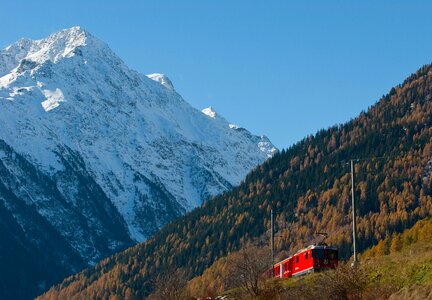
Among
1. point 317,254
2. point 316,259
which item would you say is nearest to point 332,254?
point 317,254

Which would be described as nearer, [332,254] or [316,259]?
[316,259]

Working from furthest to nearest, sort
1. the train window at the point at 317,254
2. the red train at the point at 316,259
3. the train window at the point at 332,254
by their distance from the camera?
the train window at the point at 332,254, the train window at the point at 317,254, the red train at the point at 316,259

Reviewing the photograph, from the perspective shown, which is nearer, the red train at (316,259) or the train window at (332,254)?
the red train at (316,259)

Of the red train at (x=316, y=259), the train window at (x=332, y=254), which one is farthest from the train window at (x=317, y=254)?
the train window at (x=332, y=254)

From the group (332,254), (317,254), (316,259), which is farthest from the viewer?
(332,254)

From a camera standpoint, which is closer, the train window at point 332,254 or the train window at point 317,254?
the train window at point 317,254

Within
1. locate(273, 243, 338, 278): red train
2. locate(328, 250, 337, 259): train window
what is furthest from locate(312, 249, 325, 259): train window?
locate(328, 250, 337, 259): train window

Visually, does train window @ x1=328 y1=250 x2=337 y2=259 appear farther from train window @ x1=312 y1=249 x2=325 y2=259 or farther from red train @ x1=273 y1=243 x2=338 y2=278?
train window @ x1=312 y1=249 x2=325 y2=259

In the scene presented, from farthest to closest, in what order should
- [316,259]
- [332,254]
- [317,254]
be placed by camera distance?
[332,254] < [317,254] < [316,259]

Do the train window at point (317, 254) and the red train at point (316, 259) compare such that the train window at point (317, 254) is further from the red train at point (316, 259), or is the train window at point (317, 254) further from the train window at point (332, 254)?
the train window at point (332, 254)

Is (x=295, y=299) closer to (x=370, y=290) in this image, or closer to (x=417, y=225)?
(x=370, y=290)

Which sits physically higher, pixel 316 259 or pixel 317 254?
pixel 317 254

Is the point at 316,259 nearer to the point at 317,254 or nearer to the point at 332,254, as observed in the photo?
Result: the point at 317,254

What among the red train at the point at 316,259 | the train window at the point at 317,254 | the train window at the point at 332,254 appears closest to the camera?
the red train at the point at 316,259
